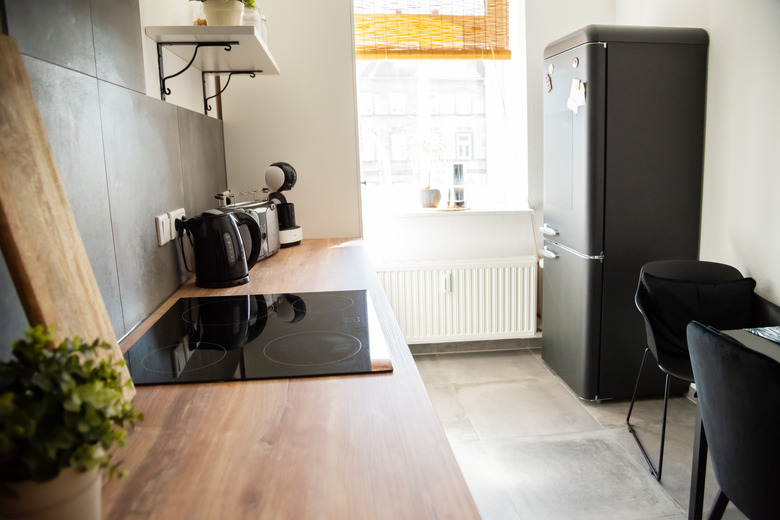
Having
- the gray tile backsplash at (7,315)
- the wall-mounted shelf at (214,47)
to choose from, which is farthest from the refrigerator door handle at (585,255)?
the gray tile backsplash at (7,315)

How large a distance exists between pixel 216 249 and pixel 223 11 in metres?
0.75

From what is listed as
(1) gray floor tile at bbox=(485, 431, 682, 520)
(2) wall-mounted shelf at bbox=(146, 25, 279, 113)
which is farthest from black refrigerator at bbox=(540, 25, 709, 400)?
(2) wall-mounted shelf at bbox=(146, 25, 279, 113)

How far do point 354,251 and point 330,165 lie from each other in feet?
1.88

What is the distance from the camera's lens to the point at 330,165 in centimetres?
278

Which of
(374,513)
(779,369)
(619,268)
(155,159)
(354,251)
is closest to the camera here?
(374,513)

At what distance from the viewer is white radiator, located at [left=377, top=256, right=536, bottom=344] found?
3.41 metres

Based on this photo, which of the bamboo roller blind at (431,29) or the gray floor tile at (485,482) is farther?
the bamboo roller blind at (431,29)

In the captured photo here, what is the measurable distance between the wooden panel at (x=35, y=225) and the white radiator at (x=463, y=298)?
249cm

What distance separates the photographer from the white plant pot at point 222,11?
1.84 metres

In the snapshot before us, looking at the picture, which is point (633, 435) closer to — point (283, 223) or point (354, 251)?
point (354, 251)

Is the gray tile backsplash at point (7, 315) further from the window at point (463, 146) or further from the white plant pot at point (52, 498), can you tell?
the window at point (463, 146)

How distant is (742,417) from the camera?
135cm

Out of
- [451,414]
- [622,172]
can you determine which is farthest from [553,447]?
[622,172]

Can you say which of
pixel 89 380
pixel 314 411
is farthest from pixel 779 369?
pixel 89 380
